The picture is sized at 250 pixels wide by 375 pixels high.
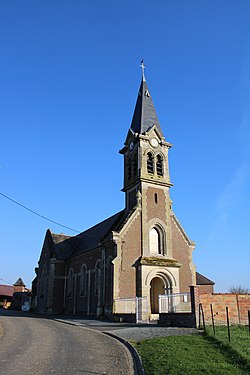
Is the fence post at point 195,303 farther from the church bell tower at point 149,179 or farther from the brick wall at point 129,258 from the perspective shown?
the church bell tower at point 149,179

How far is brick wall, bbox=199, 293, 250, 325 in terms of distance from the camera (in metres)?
19.3

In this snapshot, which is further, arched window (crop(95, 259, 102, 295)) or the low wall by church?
arched window (crop(95, 259, 102, 295))

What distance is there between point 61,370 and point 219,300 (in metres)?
12.2

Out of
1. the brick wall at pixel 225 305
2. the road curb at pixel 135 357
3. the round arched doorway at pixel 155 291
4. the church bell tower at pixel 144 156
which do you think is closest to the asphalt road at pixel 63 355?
the road curb at pixel 135 357

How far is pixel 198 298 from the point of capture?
18.8 metres

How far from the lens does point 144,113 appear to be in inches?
1467

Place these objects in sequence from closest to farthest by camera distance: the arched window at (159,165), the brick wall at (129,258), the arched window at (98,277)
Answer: the brick wall at (129,258), the arched window at (98,277), the arched window at (159,165)

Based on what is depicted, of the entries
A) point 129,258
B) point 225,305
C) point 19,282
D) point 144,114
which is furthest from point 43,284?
point 19,282

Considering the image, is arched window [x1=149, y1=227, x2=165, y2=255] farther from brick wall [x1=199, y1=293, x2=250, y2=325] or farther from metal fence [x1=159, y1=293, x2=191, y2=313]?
brick wall [x1=199, y1=293, x2=250, y2=325]

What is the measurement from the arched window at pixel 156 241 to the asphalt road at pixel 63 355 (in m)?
14.8

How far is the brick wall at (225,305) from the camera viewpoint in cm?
1928

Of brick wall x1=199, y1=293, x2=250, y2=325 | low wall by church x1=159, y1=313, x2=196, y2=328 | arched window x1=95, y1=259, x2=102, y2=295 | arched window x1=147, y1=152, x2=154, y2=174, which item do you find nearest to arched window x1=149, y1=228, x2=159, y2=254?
arched window x1=95, y1=259, x2=102, y2=295

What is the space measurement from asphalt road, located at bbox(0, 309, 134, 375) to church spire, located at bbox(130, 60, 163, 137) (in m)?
23.4

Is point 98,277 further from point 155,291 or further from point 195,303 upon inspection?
point 195,303
